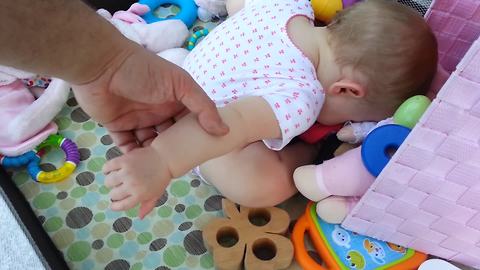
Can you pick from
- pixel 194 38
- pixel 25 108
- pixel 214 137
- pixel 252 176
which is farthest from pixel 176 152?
pixel 194 38

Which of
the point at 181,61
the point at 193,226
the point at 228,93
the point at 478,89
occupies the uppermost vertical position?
the point at 478,89

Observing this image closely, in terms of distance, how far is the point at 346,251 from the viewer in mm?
925

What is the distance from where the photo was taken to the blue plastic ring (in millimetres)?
868

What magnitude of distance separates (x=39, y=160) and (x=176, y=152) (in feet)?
1.45

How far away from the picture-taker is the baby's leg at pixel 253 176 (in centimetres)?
94

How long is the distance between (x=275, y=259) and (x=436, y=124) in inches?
14.7

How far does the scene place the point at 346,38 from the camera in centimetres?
94

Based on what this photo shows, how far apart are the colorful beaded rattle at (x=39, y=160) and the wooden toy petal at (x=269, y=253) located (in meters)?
0.40

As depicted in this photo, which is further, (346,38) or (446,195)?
(346,38)

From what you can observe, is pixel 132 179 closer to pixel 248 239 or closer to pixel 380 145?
pixel 248 239

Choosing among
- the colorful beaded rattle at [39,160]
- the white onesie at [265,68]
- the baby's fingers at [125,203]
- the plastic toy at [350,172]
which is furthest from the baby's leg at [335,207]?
the colorful beaded rattle at [39,160]

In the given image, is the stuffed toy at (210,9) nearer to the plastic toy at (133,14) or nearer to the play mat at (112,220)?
the plastic toy at (133,14)

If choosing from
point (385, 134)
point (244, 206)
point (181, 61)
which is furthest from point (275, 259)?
point (181, 61)

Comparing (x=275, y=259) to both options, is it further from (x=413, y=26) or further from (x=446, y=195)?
(x=413, y=26)
